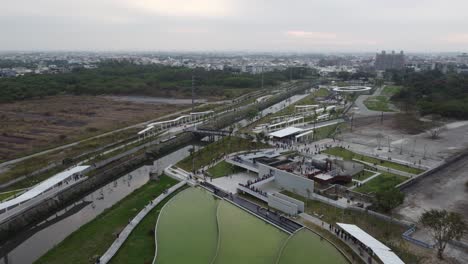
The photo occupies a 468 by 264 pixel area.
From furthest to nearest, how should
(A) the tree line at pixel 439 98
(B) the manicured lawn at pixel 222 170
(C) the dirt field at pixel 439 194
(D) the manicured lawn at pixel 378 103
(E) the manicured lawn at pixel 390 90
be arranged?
1. (E) the manicured lawn at pixel 390 90
2. (D) the manicured lawn at pixel 378 103
3. (A) the tree line at pixel 439 98
4. (B) the manicured lawn at pixel 222 170
5. (C) the dirt field at pixel 439 194

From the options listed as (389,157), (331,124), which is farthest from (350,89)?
(389,157)

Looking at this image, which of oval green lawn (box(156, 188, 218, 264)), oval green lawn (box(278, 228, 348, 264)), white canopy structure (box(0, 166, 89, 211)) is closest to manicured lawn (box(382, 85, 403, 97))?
oval green lawn (box(156, 188, 218, 264))

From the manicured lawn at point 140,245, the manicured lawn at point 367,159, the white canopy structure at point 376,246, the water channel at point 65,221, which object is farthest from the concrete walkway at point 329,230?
the water channel at point 65,221

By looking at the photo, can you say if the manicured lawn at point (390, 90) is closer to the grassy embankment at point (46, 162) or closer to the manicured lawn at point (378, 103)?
the manicured lawn at point (378, 103)

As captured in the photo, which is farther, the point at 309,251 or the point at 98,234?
the point at 98,234

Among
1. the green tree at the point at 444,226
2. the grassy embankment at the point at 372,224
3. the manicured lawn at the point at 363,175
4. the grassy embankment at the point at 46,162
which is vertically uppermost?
→ the green tree at the point at 444,226

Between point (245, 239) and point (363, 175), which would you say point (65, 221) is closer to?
point (245, 239)

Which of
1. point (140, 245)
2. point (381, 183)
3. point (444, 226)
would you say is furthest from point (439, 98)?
point (140, 245)
